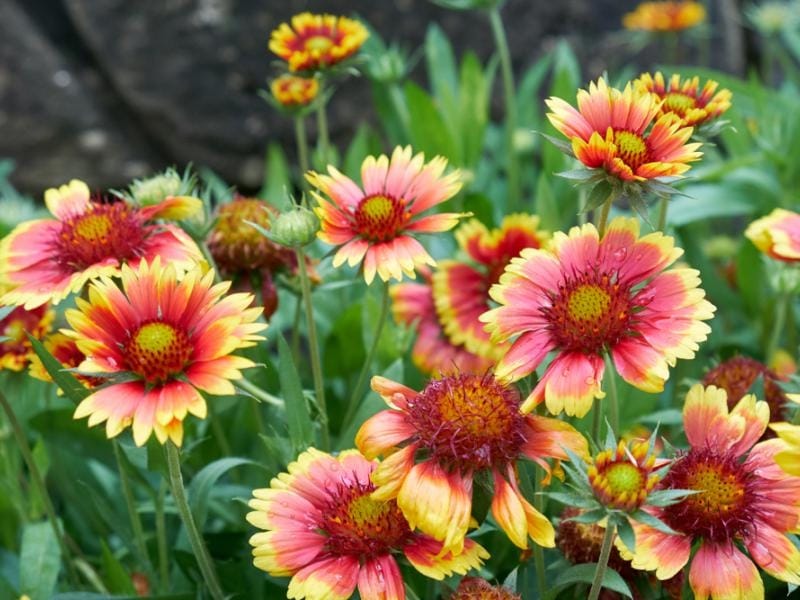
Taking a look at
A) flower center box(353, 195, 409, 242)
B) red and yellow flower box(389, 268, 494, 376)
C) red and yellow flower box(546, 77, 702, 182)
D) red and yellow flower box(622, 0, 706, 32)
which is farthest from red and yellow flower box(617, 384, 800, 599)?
red and yellow flower box(622, 0, 706, 32)

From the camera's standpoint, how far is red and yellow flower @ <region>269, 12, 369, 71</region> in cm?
133

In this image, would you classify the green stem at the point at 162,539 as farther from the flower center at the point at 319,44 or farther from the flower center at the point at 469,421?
the flower center at the point at 319,44

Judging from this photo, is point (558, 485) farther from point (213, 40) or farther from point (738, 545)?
point (213, 40)

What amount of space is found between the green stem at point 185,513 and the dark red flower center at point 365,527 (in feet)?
0.38

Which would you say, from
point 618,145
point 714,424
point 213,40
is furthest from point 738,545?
Answer: point 213,40

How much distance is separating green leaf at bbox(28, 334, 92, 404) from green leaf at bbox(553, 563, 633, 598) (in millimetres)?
474

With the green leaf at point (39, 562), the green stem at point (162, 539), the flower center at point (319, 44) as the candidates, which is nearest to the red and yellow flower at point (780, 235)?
the flower center at point (319, 44)

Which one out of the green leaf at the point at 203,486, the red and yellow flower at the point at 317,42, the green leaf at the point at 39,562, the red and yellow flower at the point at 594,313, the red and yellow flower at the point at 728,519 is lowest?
the green leaf at the point at 39,562

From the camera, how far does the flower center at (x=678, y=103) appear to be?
3.40 ft

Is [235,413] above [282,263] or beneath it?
beneath

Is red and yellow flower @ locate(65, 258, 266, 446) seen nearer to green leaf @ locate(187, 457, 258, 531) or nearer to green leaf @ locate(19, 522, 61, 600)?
green leaf @ locate(187, 457, 258, 531)

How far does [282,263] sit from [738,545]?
0.60m

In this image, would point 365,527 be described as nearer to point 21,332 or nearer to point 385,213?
point 385,213

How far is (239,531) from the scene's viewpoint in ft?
4.06
